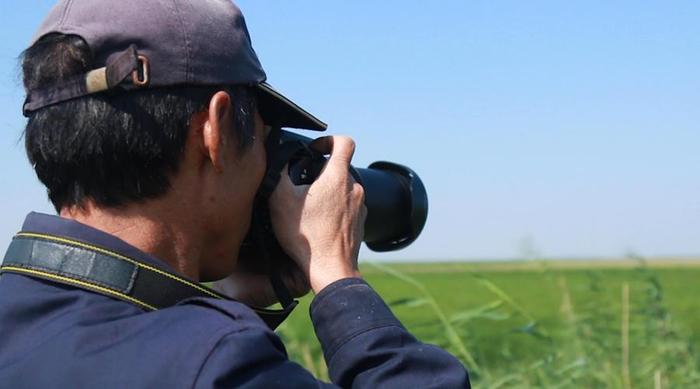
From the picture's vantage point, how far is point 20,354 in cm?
126

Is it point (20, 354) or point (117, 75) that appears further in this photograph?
point (117, 75)

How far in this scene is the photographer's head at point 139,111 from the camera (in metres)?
1.39

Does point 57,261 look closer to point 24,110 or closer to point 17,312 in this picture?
point 17,312

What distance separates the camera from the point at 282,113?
165cm

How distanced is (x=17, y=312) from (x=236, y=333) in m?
0.28

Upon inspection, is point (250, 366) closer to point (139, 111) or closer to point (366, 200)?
point (139, 111)

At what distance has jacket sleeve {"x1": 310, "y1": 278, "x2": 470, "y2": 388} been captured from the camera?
4.65ft

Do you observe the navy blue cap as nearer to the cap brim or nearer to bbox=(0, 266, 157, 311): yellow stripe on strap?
the cap brim

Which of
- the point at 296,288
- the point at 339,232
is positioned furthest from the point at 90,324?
the point at 296,288

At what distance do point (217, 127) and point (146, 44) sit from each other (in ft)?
0.46

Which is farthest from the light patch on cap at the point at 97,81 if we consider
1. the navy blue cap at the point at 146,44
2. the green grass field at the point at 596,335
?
the green grass field at the point at 596,335

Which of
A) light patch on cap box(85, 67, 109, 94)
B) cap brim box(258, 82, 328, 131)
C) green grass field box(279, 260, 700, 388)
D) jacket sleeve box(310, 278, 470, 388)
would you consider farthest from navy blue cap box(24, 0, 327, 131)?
green grass field box(279, 260, 700, 388)

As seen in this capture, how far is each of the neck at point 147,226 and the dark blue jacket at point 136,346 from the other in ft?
Answer: 0.18

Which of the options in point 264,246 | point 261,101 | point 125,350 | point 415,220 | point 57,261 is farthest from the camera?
point 415,220
